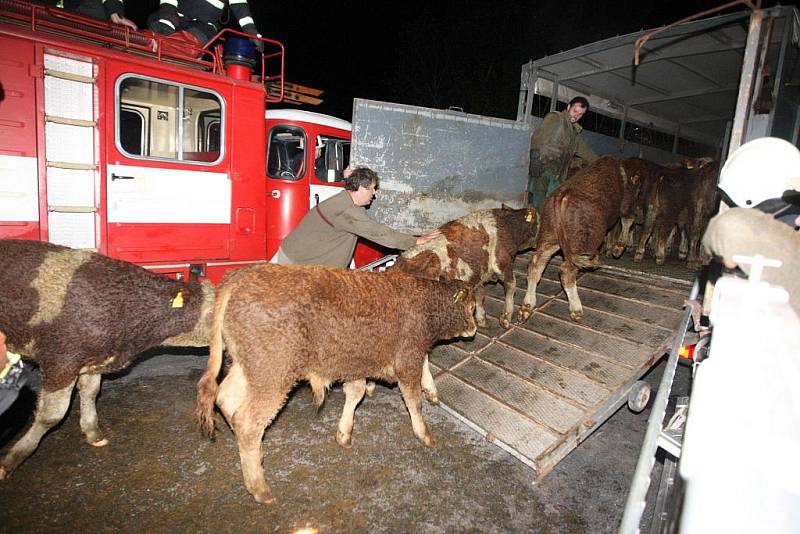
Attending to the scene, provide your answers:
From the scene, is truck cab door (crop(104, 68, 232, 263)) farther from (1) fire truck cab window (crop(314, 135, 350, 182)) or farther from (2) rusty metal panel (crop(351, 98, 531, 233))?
(2) rusty metal panel (crop(351, 98, 531, 233))

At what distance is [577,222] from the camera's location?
5.19m

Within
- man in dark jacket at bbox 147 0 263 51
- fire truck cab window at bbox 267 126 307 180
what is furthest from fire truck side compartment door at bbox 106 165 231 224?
man in dark jacket at bbox 147 0 263 51

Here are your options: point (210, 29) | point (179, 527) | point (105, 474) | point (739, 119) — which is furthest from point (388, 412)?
point (210, 29)

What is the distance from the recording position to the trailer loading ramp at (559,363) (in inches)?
142

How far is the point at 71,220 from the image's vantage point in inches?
171

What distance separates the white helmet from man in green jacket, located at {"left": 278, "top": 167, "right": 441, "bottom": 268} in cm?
278

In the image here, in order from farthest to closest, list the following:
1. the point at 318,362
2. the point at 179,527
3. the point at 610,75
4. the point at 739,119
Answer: the point at 610,75
the point at 739,119
the point at 318,362
the point at 179,527

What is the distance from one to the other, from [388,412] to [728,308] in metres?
3.53

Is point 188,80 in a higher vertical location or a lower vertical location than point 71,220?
higher

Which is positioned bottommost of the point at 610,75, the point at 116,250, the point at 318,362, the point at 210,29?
the point at 318,362

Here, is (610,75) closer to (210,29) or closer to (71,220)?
(210,29)

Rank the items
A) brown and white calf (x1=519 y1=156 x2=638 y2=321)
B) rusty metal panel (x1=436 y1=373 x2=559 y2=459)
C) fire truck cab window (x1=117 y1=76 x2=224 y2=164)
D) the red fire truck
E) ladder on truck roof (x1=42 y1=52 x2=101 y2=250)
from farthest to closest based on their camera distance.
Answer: brown and white calf (x1=519 y1=156 x2=638 y2=321) < fire truck cab window (x1=117 y1=76 x2=224 y2=164) < ladder on truck roof (x1=42 y1=52 x2=101 y2=250) < the red fire truck < rusty metal panel (x1=436 y1=373 x2=559 y2=459)

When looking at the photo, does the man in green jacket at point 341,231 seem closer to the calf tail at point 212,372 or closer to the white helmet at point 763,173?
the calf tail at point 212,372

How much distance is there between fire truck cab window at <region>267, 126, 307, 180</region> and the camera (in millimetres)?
6242
